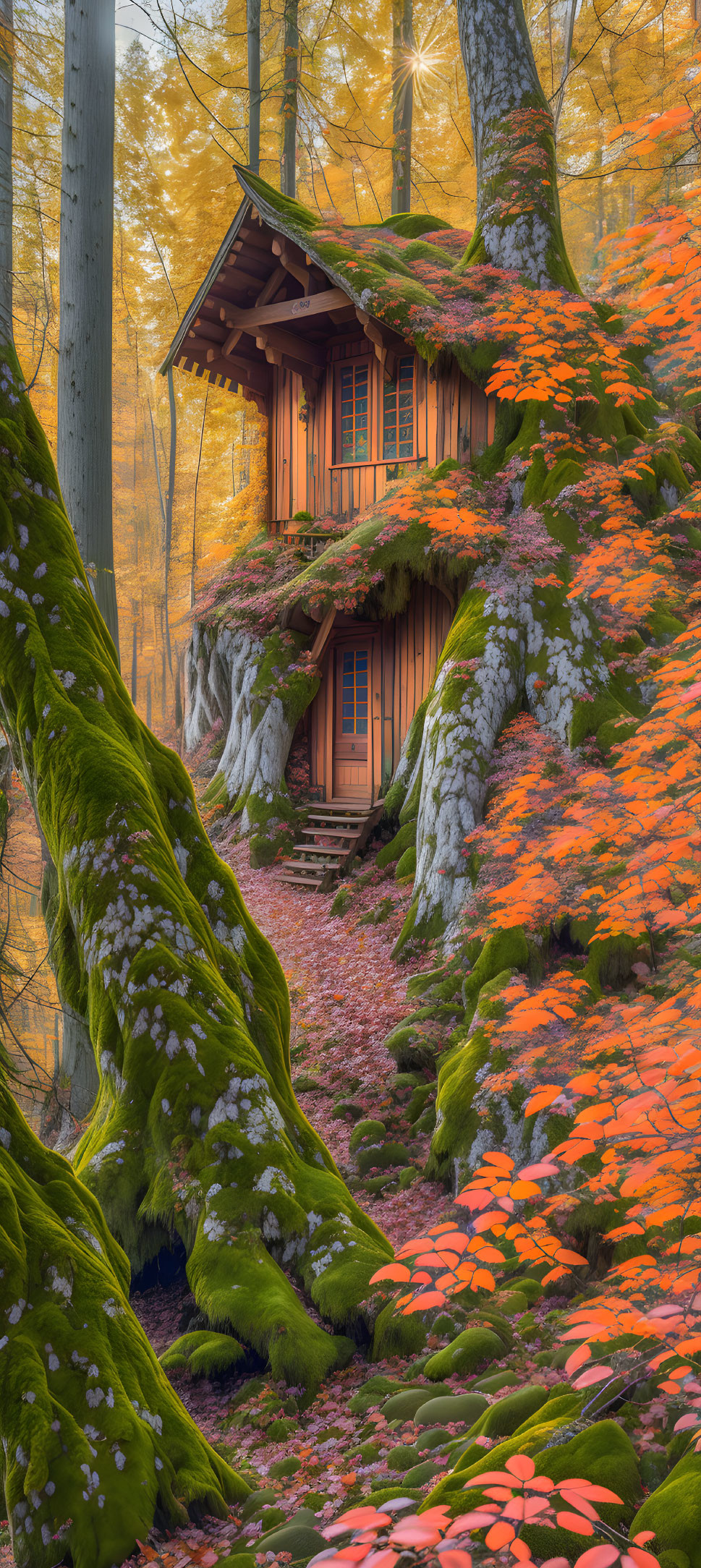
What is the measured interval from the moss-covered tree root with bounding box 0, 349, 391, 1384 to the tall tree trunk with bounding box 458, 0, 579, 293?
8178mm

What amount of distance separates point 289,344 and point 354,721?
5979mm

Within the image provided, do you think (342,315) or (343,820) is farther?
(342,315)

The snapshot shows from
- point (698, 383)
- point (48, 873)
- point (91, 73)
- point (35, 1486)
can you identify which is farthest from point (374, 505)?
point (35, 1486)

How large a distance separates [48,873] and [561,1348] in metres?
3.62

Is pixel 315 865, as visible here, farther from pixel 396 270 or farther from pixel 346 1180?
pixel 396 270

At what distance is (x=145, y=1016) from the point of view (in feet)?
13.1

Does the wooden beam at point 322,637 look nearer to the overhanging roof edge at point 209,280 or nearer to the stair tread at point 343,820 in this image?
the stair tread at point 343,820

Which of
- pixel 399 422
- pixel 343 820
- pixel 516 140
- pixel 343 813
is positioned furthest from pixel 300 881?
pixel 516 140

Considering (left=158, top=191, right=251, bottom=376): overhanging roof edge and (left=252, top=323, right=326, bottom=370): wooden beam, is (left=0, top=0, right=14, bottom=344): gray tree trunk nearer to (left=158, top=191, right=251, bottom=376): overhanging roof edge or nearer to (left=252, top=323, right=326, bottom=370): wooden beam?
(left=158, top=191, right=251, bottom=376): overhanging roof edge

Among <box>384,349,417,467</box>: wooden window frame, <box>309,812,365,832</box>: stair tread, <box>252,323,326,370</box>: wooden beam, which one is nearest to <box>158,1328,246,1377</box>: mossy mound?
<box>309,812,365,832</box>: stair tread

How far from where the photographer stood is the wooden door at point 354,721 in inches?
509

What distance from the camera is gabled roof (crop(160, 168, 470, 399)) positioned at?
34.8ft

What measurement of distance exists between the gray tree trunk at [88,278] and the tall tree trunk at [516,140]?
5.58 m

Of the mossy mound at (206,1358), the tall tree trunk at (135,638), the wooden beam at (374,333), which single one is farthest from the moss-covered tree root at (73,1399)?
the tall tree trunk at (135,638)
